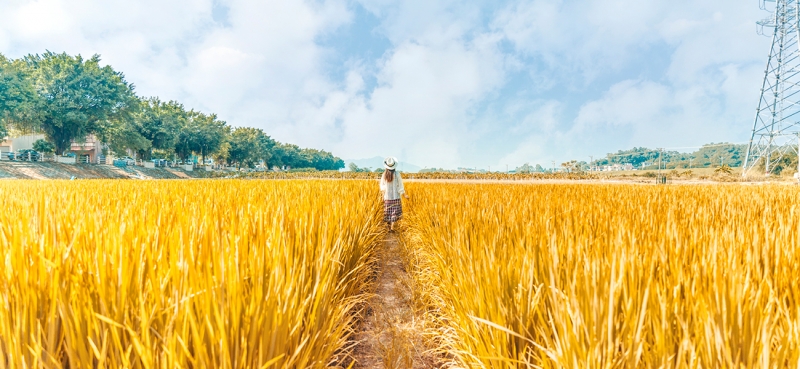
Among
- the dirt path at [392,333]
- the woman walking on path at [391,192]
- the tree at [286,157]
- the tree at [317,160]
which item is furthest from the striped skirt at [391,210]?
the tree at [317,160]

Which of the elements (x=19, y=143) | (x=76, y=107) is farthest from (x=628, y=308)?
(x=19, y=143)

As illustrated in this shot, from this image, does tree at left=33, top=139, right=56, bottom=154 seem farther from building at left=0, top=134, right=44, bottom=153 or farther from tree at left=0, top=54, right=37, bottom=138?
building at left=0, top=134, right=44, bottom=153

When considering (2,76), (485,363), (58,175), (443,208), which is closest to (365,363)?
(485,363)

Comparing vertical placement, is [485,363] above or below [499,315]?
below

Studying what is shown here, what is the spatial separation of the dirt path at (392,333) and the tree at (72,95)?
35.9 m

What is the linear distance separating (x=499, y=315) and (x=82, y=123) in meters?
39.3

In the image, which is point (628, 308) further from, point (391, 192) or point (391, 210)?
point (391, 210)

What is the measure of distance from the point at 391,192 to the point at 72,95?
3511cm

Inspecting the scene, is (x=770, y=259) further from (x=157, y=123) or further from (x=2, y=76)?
(x=157, y=123)

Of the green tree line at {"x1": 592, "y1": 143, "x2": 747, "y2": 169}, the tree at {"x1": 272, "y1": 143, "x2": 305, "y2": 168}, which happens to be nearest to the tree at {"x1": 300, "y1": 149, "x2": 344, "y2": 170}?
the tree at {"x1": 272, "y1": 143, "x2": 305, "y2": 168}

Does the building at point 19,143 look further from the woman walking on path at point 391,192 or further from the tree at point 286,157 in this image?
the woman walking on path at point 391,192

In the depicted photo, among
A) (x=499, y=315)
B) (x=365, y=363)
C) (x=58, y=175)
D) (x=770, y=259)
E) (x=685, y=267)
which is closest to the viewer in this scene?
(x=499, y=315)

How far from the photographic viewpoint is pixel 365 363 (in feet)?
6.92

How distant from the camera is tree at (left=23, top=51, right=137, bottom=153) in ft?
88.2
